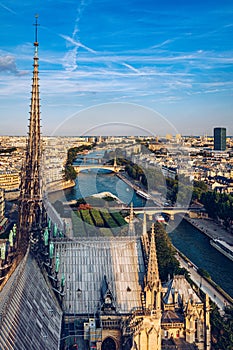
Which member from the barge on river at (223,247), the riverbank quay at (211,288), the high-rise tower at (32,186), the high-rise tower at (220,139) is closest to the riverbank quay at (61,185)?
the barge on river at (223,247)

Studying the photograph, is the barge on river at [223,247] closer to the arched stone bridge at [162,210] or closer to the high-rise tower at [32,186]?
the arched stone bridge at [162,210]

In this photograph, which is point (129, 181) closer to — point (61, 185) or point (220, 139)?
point (61, 185)

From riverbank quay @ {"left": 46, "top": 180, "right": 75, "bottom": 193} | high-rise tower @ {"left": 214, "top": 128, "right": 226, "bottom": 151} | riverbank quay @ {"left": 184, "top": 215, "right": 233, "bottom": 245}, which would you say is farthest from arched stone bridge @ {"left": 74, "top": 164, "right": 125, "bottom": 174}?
high-rise tower @ {"left": 214, "top": 128, "right": 226, "bottom": 151}

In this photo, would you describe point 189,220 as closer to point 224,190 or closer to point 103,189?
point 224,190

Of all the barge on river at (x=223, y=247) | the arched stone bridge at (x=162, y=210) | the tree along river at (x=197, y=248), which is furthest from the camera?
the arched stone bridge at (x=162, y=210)

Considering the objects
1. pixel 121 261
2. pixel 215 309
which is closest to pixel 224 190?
pixel 215 309

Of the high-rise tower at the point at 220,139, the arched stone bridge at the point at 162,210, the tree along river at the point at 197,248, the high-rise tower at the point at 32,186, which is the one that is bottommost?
the tree along river at the point at 197,248
